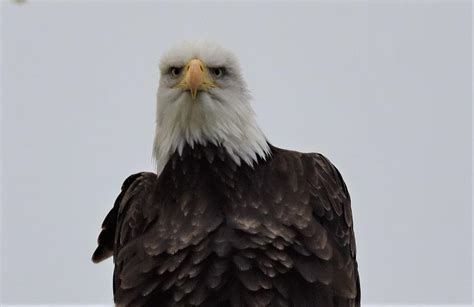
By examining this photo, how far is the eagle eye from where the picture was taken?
4.98 metres

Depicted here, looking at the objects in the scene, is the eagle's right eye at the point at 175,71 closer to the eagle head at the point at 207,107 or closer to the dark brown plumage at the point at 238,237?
the eagle head at the point at 207,107

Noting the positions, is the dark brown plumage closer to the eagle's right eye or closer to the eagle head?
the eagle head

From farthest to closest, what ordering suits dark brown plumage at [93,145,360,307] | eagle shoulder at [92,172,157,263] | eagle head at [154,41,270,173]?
1. eagle shoulder at [92,172,157,263]
2. eagle head at [154,41,270,173]
3. dark brown plumage at [93,145,360,307]

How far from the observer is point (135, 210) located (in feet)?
17.1

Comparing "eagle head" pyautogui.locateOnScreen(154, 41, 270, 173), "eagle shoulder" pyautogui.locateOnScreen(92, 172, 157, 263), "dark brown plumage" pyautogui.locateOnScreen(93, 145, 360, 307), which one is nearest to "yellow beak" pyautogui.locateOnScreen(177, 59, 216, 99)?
Result: "eagle head" pyautogui.locateOnScreen(154, 41, 270, 173)

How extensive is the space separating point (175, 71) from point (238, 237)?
88cm

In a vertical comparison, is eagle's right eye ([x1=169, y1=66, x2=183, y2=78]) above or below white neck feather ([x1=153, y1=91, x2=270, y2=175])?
above

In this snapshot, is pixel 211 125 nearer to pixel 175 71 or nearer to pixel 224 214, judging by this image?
pixel 175 71

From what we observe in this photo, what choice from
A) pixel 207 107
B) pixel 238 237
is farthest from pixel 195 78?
pixel 238 237

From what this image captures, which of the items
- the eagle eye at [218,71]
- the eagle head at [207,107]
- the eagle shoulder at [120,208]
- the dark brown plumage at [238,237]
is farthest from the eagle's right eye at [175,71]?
the eagle shoulder at [120,208]

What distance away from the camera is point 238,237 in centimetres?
479

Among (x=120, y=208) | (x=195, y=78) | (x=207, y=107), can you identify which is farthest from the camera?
(x=120, y=208)

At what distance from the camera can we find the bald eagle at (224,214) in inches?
188

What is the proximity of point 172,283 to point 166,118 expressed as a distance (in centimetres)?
82
